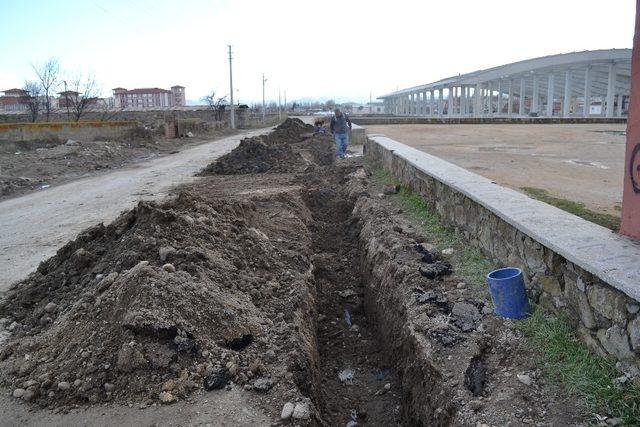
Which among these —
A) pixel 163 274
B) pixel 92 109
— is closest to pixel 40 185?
pixel 163 274

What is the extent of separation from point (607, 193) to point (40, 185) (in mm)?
12876

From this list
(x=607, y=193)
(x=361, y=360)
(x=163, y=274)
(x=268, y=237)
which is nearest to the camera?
(x=163, y=274)

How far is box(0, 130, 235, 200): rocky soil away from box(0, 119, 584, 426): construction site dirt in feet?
29.8

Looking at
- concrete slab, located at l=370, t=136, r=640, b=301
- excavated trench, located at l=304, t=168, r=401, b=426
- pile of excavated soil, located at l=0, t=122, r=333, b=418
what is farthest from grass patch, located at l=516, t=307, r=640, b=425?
pile of excavated soil, located at l=0, t=122, r=333, b=418

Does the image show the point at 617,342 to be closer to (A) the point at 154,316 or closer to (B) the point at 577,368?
→ (B) the point at 577,368

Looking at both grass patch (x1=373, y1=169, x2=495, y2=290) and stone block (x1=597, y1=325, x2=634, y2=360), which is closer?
stone block (x1=597, y1=325, x2=634, y2=360)

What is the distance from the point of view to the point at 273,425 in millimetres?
3105

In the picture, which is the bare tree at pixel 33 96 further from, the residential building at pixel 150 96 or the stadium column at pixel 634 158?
the residential building at pixel 150 96

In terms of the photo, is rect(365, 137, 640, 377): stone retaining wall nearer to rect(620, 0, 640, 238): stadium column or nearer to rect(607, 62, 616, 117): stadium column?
rect(620, 0, 640, 238): stadium column

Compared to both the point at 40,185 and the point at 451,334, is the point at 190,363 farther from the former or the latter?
the point at 40,185

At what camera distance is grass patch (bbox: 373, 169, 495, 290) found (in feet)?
15.2

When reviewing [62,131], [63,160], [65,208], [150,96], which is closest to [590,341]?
[65,208]

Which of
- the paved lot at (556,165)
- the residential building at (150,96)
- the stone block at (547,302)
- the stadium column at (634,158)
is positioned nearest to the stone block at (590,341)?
the stone block at (547,302)

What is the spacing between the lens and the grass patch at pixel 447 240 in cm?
463
